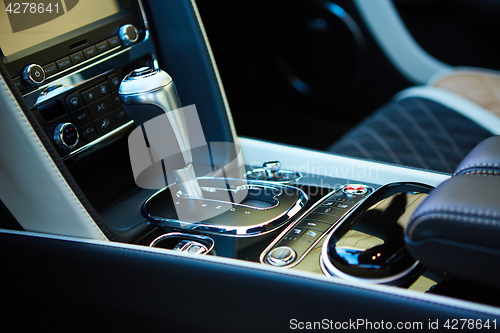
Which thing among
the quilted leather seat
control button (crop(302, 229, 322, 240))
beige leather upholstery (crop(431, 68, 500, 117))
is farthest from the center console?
beige leather upholstery (crop(431, 68, 500, 117))

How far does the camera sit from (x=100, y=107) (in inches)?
27.3

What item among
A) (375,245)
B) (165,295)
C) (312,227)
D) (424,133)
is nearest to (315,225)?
(312,227)

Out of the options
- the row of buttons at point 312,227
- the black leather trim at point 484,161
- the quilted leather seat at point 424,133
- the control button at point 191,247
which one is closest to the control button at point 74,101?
the control button at point 191,247

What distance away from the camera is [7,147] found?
0.52 meters

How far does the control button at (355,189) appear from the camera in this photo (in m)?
0.71

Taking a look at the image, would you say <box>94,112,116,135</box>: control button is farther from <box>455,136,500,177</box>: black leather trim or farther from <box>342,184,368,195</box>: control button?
<box>455,136,500,177</box>: black leather trim

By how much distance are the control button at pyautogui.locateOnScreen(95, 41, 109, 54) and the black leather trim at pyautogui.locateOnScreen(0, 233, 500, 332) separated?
0.96 feet

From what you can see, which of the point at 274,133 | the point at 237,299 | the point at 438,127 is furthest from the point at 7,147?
the point at 274,133

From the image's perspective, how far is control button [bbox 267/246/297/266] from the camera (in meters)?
0.56

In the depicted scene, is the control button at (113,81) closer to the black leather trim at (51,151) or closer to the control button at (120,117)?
the control button at (120,117)

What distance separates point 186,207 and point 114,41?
0.29 metres

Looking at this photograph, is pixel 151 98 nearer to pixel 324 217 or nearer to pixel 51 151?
pixel 51 151

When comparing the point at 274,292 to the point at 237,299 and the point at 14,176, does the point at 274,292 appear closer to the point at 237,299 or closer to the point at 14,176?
the point at 237,299

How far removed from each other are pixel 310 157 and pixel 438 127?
0.49 m
